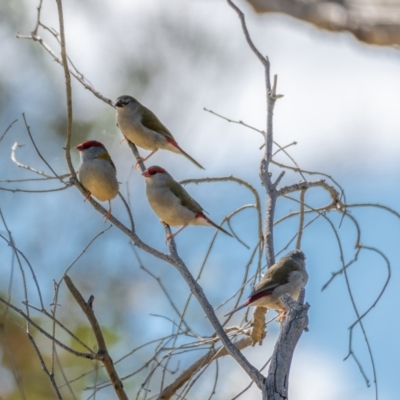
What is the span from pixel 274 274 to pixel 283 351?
1727 millimetres

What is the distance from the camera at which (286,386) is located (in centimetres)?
311

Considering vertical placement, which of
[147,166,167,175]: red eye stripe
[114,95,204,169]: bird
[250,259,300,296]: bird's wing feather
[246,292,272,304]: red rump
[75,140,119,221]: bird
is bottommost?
[246,292,272,304]: red rump

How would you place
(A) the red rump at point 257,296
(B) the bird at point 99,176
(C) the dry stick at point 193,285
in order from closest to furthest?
(C) the dry stick at point 193,285 < (A) the red rump at point 257,296 < (B) the bird at point 99,176

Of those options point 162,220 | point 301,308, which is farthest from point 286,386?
point 162,220

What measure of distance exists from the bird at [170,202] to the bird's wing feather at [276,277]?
76 centimetres

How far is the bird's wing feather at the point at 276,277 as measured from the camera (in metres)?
4.77

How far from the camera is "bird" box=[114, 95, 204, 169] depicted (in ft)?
21.0

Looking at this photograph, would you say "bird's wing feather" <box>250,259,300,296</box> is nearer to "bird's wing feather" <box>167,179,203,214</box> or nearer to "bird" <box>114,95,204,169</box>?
"bird's wing feather" <box>167,179,203,214</box>

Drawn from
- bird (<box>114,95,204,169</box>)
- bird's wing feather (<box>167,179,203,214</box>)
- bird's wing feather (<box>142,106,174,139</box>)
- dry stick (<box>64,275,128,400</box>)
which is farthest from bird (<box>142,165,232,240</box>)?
dry stick (<box>64,275,128,400</box>)

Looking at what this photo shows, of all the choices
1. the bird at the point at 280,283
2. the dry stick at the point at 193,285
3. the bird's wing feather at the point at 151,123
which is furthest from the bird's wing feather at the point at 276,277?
the bird's wing feather at the point at 151,123

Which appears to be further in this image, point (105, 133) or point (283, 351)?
point (105, 133)

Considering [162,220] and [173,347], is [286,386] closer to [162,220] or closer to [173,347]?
[173,347]

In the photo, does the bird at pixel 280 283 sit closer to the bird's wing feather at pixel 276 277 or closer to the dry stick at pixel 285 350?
the bird's wing feather at pixel 276 277

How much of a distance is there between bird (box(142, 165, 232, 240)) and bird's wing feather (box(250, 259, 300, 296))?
2.51ft
